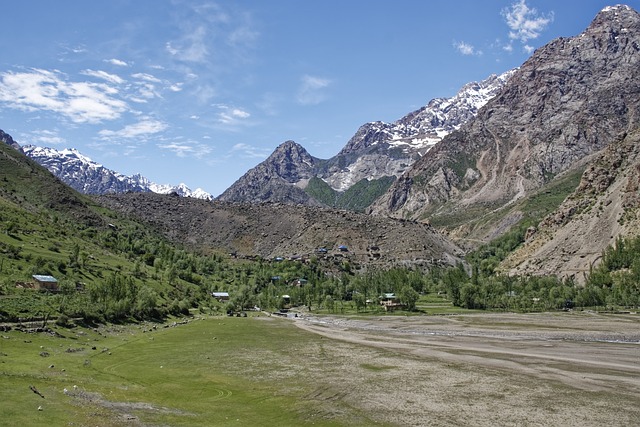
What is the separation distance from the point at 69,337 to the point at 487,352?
63197mm

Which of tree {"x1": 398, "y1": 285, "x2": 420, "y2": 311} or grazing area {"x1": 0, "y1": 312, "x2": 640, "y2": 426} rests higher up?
tree {"x1": 398, "y1": 285, "x2": 420, "y2": 311}

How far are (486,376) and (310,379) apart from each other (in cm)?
2119

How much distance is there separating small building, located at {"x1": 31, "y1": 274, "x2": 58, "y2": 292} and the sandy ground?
5736 cm

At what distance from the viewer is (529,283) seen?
196125 millimetres

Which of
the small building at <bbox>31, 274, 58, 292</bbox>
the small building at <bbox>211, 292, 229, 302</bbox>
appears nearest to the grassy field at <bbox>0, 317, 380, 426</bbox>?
the small building at <bbox>31, 274, 58, 292</bbox>

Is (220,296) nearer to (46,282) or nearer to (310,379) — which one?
(46,282)

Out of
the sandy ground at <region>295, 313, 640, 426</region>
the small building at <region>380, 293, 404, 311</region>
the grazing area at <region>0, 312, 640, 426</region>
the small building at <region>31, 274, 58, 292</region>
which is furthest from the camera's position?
the small building at <region>380, 293, 404, 311</region>

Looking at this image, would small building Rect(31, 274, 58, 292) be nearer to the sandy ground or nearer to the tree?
the sandy ground

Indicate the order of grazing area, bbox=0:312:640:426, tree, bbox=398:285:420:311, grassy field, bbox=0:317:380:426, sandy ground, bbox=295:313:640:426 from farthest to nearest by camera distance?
tree, bbox=398:285:420:311 < sandy ground, bbox=295:313:640:426 < grazing area, bbox=0:312:640:426 < grassy field, bbox=0:317:380:426

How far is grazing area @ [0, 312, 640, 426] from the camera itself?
40.9m

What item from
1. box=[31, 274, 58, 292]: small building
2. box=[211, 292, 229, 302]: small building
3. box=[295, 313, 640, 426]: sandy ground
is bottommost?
box=[295, 313, 640, 426]: sandy ground

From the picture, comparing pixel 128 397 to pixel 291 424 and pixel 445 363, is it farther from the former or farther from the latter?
pixel 445 363

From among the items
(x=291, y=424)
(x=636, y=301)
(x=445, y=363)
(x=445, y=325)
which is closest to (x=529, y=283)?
(x=636, y=301)

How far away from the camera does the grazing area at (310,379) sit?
134 ft
